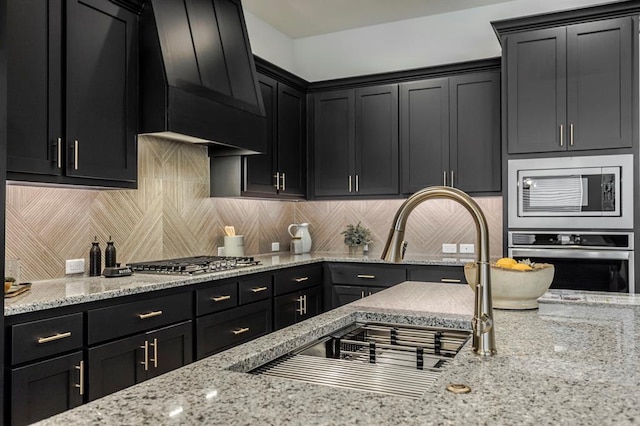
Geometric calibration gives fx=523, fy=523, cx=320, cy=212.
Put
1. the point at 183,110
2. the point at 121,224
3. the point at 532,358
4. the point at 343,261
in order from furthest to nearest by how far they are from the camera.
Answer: the point at 343,261 < the point at 121,224 < the point at 183,110 < the point at 532,358

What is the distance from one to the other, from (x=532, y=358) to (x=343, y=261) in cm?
307

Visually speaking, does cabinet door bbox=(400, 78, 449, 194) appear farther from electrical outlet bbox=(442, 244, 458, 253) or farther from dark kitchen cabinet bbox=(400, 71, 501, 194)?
electrical outlet bbox=(442, 244, 458, 253)

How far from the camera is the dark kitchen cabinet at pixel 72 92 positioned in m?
2.32

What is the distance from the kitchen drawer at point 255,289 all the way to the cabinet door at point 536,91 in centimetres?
195

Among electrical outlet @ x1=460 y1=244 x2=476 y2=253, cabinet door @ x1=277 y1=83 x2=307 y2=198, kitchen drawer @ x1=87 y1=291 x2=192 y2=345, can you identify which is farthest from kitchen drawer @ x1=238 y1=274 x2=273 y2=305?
electrical outlet @ x1=460 y1=244 x2=476 y2=253

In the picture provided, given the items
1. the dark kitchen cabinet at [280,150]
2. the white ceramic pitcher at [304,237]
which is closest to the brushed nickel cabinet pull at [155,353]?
the dark kitchen cabinet at [280,150]

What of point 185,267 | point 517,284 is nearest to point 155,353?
point 185,267

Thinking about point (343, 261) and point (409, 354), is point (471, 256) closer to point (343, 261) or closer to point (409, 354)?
point (343, 261)

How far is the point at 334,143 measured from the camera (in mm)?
4785

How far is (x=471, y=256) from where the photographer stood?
440 centimetres

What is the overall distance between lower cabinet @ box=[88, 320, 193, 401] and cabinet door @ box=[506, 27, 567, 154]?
256cm

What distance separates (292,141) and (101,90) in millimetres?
2115

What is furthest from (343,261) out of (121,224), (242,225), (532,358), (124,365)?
(532,358)

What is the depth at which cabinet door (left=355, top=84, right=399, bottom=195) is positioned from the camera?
4539 millimetres
